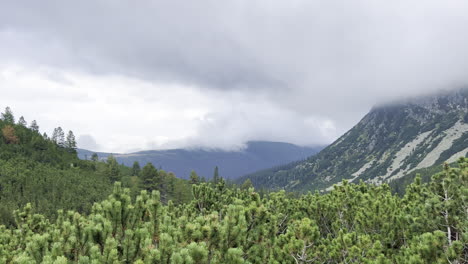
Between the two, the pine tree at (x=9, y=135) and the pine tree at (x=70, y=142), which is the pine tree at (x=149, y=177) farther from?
the pine tree at (x=70, y=142)

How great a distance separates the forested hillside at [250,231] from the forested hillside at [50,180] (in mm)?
65835

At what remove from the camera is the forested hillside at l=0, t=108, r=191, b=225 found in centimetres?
7412

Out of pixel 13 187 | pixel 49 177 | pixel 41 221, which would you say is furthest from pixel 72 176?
pixel 41 221

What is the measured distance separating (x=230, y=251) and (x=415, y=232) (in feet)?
39.6

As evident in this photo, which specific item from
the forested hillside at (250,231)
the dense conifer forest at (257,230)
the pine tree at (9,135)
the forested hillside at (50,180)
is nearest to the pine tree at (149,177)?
the forested hillside at (50,180)

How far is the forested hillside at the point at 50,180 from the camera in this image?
243 feet

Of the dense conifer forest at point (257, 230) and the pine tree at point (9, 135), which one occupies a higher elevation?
the pine tree at point (9, 135)

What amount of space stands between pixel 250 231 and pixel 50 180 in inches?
3789

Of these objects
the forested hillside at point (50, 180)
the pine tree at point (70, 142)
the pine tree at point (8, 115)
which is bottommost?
the forested hillside at point (50, 180)

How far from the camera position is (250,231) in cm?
1155

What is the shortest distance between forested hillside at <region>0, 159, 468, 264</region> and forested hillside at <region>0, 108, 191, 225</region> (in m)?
65.8

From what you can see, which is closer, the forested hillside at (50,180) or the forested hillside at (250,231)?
the forested hillside at (250,231)

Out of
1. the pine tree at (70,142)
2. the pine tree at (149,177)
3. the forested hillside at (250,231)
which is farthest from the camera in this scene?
the pine tree at (70,142)

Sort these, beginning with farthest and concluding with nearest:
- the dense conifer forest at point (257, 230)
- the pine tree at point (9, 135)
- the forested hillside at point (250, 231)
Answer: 1. the pine tree at point (9, 135)
2. the dense conifer forest at point (257, 230)
3. the forested hillside at point (250, 231)
